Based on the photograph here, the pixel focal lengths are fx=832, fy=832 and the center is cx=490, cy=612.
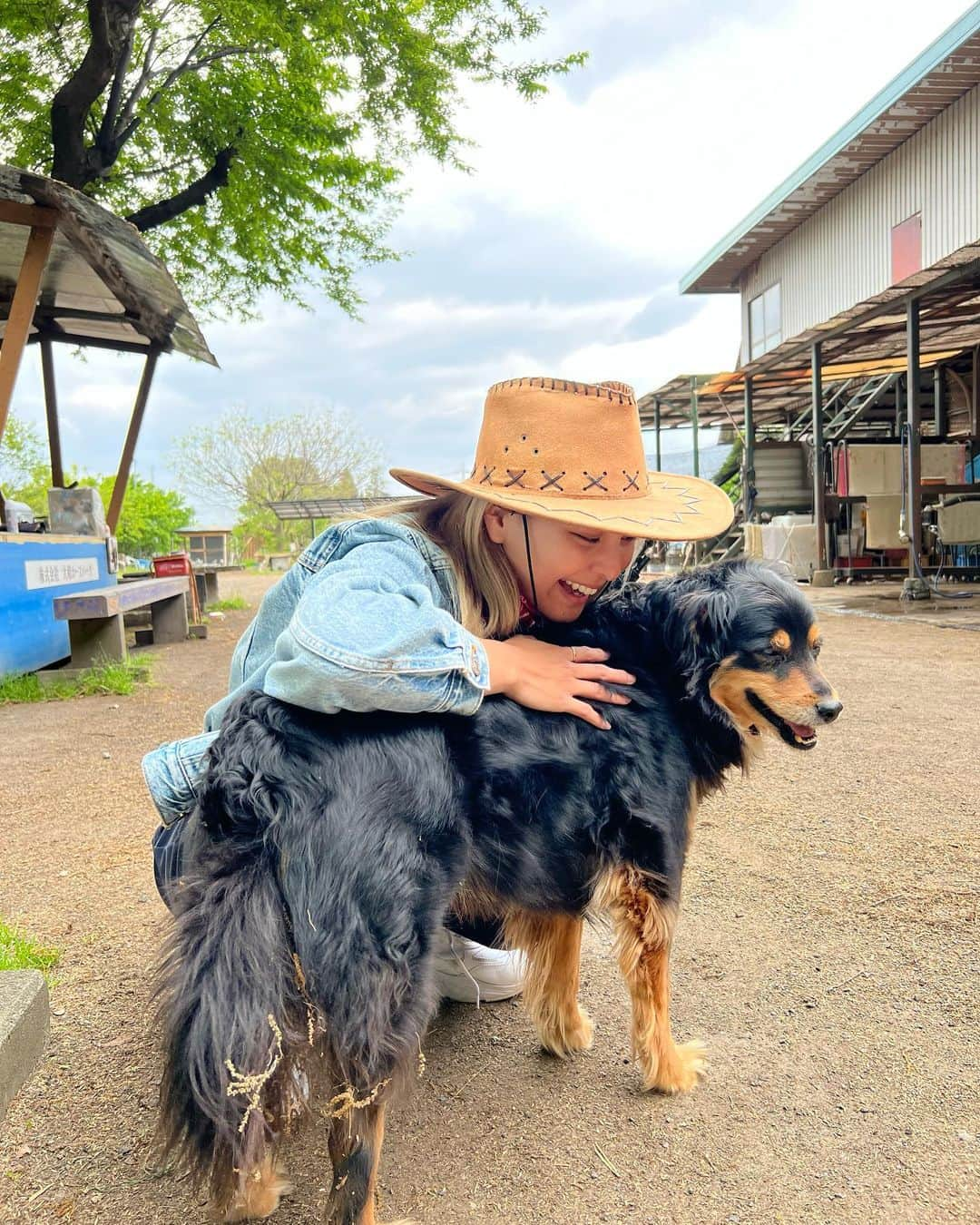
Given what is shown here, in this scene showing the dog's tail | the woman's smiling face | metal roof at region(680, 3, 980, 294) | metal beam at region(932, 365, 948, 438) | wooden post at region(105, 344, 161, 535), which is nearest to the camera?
the dog's tail

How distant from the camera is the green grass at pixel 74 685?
18.5 ft

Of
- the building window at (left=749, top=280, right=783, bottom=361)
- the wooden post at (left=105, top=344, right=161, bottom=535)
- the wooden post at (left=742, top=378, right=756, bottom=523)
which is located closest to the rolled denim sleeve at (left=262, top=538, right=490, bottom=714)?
the wooden post at (left=105, top=344, right=161, bottom=535)

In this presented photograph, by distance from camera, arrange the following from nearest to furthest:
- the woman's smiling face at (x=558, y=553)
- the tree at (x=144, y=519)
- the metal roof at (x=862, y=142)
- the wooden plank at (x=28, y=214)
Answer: the woman's smiling face at (x=558, y=553) < the wooden plank at (x=28, y=214) < the metal roof at (x=862, y=142) < the tree at (x=144, y=519)

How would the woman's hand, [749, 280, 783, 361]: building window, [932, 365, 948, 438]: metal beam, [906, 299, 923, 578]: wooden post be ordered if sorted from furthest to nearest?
[749, 280, 783, 361]: building window < [932, 365, 948, 438]: metal beam < [906, 299, 923, 578]: wooden post < the woman's hand

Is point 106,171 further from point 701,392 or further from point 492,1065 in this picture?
point 492,1065

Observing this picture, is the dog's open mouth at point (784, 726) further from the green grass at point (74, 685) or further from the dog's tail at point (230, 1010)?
the green grass at point (74, 685)

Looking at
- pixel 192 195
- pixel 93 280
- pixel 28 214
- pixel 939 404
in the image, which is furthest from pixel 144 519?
pixel 939 404

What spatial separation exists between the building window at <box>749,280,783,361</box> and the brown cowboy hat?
15.0 m

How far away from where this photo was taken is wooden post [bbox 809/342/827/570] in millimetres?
10422

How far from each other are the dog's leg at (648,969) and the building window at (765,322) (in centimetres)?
1523

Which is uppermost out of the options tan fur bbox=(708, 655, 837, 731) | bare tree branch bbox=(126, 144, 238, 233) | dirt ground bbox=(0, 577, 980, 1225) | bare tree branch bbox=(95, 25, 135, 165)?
bare tree branch bbox=(95, 25, 135, 165)

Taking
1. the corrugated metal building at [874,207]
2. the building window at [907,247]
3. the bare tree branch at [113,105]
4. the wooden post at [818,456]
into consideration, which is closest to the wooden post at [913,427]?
the wooden post at [818,456]

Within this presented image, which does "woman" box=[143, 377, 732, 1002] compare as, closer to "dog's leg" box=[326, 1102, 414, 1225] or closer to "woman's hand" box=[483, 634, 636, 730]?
"woman's hand" box=[483, 634, 636, 730]

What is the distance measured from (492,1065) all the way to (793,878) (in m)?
1.30
